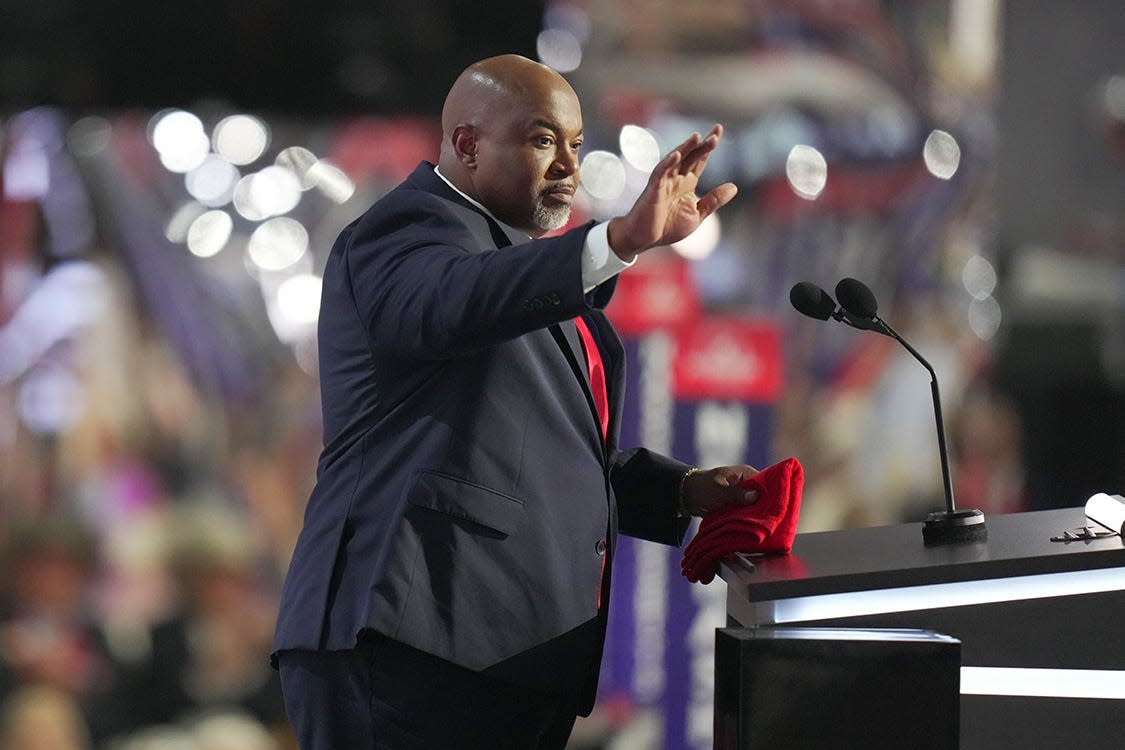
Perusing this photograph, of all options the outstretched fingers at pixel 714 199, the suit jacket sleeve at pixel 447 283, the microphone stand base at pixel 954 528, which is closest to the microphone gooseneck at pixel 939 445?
the microphone stand base at pixel 954 528

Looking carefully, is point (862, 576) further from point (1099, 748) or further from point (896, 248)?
point (896, 248)

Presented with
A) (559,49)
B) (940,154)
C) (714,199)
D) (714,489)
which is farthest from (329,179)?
(714,199)

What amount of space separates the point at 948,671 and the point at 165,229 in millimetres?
3491

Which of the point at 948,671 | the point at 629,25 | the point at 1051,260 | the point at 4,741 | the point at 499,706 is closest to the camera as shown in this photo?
the point at 948,671

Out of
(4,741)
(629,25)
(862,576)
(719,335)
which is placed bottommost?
(4,741)

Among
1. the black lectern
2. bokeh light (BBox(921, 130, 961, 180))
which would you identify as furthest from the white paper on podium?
bokeh light (BBox(921, 130, 961, 180))

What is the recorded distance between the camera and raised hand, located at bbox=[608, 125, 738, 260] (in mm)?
1603

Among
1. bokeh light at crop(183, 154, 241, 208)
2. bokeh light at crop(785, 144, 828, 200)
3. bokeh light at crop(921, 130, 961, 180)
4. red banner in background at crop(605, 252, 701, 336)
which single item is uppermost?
bokeh light at crop(921, 130, 961, 180)

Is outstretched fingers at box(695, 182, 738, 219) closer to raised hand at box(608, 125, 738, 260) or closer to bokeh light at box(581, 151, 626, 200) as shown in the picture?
raised hand at box(608, 125, 738, 260)

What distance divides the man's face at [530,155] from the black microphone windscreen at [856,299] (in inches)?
15.3

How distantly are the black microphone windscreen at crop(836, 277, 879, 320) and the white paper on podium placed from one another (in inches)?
15.1

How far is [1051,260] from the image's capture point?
5.11 meters

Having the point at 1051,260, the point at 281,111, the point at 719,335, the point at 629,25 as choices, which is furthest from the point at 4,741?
the point at 1051,260

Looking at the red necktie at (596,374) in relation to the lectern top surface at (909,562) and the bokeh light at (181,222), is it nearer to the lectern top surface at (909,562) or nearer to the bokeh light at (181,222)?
the lectern top surface at (909,562)
